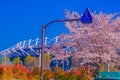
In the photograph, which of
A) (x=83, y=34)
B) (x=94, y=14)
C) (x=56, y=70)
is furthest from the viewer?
(x=94, y=14)

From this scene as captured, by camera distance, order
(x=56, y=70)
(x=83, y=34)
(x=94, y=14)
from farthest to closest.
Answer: (x=94, y=14) < (x=83, y=34) < (x=56, y=70)

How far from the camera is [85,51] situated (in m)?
37.9

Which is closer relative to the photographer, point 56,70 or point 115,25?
point 56,70

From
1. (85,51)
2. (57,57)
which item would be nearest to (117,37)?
(85,51)

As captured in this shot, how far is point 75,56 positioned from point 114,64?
3.60 meters

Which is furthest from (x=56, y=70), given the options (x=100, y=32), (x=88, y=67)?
(x=100, y=32)

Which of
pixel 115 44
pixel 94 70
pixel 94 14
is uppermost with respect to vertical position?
pixel 94 14

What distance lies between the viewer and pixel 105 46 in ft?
124

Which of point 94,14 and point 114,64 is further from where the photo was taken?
point 94,14

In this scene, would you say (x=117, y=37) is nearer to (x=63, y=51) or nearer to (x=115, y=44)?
(x=115, y=44)

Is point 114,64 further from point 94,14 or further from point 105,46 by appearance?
point 94,14

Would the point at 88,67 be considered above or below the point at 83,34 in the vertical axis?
below

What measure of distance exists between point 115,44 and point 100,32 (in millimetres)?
1733

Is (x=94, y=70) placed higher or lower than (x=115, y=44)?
lower
